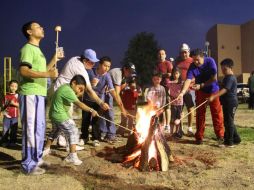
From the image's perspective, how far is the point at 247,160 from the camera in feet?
22.7

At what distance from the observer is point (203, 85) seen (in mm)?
8391

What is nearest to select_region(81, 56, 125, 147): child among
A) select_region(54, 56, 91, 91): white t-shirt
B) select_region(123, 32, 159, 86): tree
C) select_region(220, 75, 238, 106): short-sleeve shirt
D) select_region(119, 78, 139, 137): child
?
select_region(54, 56, 91, 91): white t-shirt

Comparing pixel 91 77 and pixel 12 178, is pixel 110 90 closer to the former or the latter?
pixel 91 77

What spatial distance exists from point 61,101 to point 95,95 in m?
0.73

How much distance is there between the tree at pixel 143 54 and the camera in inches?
1672

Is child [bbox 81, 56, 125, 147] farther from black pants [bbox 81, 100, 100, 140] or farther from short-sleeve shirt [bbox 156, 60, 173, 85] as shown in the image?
short-sleeve shirt [bbox 156, 60, 173, 85]

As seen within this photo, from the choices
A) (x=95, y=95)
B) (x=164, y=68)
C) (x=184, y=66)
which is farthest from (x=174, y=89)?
(x=95, y=95)

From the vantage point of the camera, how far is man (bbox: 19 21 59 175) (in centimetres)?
568

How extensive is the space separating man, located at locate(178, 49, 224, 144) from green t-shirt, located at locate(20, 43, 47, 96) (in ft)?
12.0

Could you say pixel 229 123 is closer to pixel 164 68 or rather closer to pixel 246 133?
pixel 246 133

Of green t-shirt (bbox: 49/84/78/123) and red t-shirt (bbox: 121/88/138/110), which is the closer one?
green t-shirt (bbox: 49/84/78/123)

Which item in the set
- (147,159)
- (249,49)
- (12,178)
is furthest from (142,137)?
(249,49)

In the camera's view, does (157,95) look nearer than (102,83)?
No

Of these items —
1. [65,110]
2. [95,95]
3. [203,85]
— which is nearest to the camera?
[65,110]
